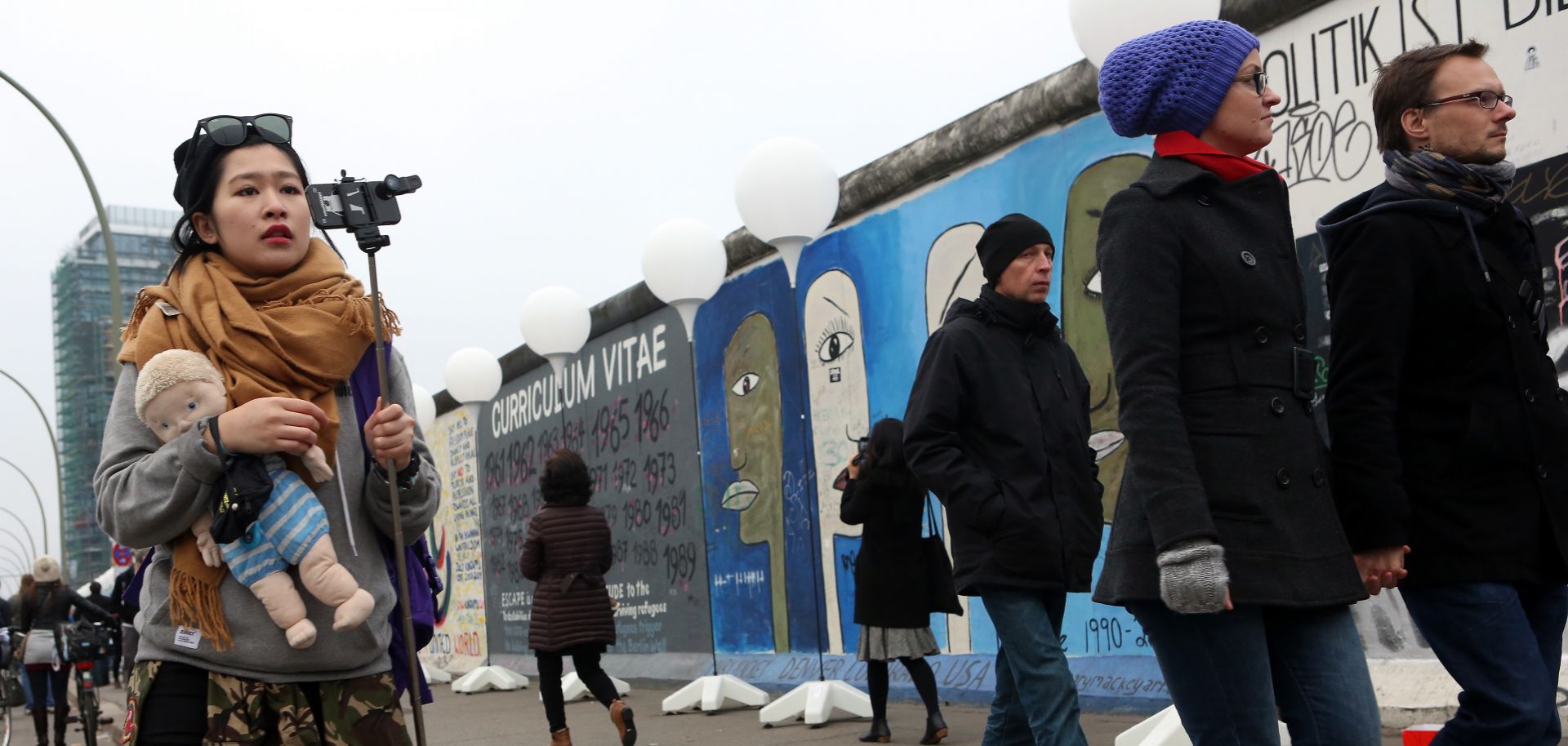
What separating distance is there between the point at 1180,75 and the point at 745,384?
29.9ft

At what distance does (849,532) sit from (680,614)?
10.5 ft

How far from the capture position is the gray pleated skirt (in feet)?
23.2

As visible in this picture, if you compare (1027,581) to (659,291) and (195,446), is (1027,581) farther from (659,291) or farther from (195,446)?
(659,291)

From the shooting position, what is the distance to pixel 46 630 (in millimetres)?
12344

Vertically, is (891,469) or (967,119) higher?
(967,119)

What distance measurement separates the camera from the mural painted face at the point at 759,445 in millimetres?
11180

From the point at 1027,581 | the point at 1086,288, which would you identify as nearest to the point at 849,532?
the point at 1086,288

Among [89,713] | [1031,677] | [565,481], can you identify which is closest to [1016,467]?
[1031,677]

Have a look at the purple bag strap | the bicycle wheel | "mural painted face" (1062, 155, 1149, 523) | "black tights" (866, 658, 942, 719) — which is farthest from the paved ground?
the purple bag strap

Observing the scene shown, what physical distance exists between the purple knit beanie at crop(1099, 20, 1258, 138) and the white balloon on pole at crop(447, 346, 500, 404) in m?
12.2

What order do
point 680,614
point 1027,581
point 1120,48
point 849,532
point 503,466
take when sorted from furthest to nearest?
point 503,466, point 680,614, point 849,532, point 1027,581, point 1120,48

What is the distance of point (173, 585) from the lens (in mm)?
2623

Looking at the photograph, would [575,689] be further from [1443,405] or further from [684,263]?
[1443,405]

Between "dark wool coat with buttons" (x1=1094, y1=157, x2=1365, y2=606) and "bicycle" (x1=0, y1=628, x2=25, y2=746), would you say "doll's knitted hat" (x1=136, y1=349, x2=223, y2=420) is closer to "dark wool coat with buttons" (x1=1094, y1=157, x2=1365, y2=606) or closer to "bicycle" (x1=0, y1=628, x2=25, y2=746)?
"dark wool coat with buttons" (x1=1094, y1=157, x2=1365, y2=606)
